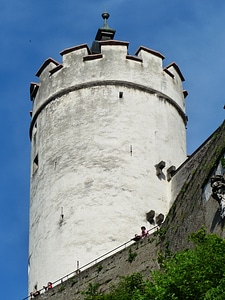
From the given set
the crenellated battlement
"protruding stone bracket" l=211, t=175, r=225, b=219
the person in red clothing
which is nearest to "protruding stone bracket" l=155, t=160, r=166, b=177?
the crenellated battlement

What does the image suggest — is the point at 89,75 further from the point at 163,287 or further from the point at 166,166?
the point at 163,287

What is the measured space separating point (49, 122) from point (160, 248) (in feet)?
23.8

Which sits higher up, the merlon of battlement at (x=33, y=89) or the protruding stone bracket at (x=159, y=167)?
the merlon of battlement at (x=33, y=89)

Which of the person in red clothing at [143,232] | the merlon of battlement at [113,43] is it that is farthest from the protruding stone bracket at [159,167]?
Result: the merlon of battlement at [113,43]

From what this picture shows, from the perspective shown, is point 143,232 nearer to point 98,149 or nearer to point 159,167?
point 159,167

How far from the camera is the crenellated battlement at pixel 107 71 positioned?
2875cm

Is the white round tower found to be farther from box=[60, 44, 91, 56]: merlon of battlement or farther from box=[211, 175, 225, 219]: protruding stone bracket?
box=[211, 175, 225, 219]: protruding stone bracket

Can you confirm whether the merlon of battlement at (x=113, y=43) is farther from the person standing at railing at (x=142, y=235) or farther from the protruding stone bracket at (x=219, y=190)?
the protruding stone bracket at (x=219, y=190)

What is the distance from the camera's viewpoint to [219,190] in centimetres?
1986

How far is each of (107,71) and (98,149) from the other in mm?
2446

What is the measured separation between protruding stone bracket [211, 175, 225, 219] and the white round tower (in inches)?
248

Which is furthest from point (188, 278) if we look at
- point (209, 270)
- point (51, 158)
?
point (51, 158)

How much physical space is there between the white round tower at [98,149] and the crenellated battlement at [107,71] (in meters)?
0.03

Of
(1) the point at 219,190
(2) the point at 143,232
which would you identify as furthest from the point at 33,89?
(1) the point at 219,190
